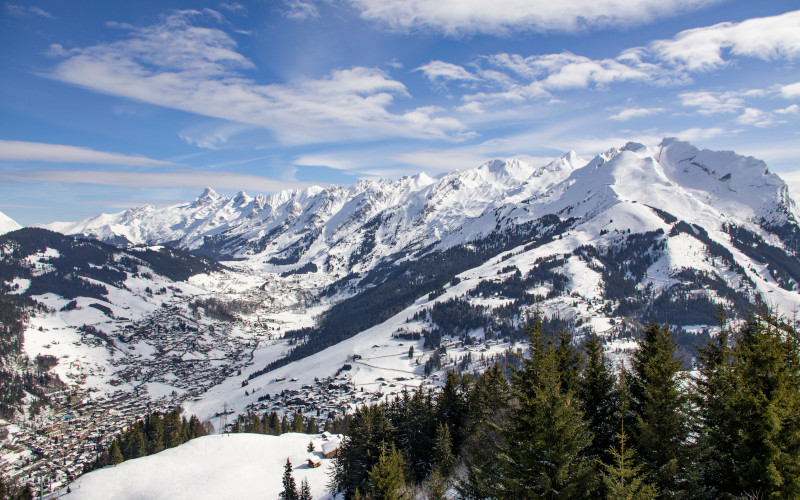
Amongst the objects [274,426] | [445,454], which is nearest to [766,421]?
[445,454]

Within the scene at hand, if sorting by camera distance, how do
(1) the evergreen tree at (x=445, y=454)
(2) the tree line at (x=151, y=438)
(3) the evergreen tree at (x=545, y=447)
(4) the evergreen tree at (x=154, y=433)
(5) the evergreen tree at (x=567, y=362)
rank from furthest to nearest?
(4) the evergreen tree at (x=154, y=433), (2) the tree line at (x=151, y=438), (1) the evergreen tree at (x=445, y=454), (5) the evergreen tree at (x=567, y=362), (3) the evergreen tree at (x=545, y=447)

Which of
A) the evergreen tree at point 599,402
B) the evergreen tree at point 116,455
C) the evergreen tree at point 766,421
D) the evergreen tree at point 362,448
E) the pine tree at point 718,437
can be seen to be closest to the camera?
the evergreen tree at point 766,421

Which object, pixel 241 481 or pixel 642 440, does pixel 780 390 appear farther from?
pixel 241 481

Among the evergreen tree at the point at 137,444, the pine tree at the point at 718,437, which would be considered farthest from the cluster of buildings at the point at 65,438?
the pine tree at the point at 718,437

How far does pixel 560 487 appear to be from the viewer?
18047 mm

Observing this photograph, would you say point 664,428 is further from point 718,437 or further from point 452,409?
point 452,409

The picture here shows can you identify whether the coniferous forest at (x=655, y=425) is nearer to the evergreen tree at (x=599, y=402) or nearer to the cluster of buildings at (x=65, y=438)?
the evergreen tree at (x=599, y=402)

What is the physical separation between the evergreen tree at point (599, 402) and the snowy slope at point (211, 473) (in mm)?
51970

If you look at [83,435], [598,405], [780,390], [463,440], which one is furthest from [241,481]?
[83,435]

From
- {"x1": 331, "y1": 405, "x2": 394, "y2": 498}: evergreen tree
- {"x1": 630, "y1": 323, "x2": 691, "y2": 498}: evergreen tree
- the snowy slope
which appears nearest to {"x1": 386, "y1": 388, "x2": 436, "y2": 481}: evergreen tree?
{"x1": 331, "y1": 405, "x2": 394, "y2": 498}: evergreen tree

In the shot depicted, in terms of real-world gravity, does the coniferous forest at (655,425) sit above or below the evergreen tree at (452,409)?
above

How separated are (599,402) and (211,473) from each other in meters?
67.5

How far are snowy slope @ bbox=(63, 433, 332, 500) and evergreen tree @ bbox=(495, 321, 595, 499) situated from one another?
180 feet

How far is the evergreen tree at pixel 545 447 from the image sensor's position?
692 inches
